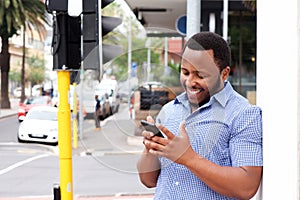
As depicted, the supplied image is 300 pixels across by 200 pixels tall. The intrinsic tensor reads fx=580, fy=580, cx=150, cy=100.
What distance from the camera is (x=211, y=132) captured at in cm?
198

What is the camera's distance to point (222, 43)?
201 centimetres

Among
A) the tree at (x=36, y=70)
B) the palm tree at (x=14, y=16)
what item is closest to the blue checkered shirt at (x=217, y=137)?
the palm tree at (x=14, y=16)

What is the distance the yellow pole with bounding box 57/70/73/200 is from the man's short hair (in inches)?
93.2

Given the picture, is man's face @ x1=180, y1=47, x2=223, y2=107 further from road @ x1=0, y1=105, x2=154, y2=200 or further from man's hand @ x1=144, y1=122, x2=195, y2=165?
road @ x1=0, y1=105, x2=154, y2=200

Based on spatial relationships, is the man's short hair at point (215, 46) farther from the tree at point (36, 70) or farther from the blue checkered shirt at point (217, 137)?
the tree at point (36, 70)

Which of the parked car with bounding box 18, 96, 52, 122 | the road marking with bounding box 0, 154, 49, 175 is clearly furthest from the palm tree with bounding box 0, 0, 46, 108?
the road marking with bounding box 0, 154, 49, 175

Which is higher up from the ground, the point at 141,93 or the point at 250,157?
the point at 141,93

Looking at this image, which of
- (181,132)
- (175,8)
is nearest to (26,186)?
(175,8)

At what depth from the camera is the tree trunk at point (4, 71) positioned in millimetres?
22828

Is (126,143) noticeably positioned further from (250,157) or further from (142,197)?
(142,197)

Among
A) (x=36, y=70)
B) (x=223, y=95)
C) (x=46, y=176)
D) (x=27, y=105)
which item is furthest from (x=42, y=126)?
(x=36, y=70)

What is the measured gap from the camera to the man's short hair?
196cm

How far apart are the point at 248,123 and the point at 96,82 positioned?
73cm

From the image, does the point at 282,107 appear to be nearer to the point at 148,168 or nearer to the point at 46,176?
the point at 148,168
